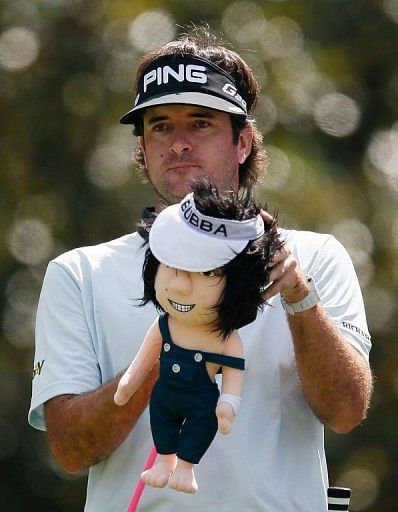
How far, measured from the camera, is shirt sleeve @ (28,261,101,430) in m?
3.86

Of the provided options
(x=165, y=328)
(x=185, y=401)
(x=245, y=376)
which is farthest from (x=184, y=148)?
(x=185, y=401)

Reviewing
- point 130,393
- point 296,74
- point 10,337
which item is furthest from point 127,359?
point 296,74

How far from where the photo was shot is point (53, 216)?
842cm

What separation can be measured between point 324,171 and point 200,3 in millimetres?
1313

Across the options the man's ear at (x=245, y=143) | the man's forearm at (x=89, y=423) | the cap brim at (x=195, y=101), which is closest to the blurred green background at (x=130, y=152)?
the man's ear at (x=245, y=143)

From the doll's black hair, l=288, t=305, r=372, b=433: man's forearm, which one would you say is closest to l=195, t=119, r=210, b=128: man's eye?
l=288, t=305, r=372, b=433: man's forearm

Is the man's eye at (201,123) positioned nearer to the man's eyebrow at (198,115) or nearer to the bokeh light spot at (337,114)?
the man's eyebrow at (198,115)

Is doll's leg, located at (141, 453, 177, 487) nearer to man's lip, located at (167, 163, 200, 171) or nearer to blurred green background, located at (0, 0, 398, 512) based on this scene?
man's lip, located at (167, 163, 200, 171)

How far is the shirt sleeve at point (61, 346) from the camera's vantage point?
3.86 meters

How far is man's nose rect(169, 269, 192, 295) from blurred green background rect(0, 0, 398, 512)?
5.22m

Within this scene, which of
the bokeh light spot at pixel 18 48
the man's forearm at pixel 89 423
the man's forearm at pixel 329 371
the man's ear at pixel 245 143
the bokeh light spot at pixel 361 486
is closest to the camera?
the man's forearm at pixel 329 371

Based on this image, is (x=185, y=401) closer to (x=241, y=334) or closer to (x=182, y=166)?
(x=241, y=334)

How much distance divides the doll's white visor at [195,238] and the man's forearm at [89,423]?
0.78 metres

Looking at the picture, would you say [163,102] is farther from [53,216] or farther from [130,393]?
[53,216]
